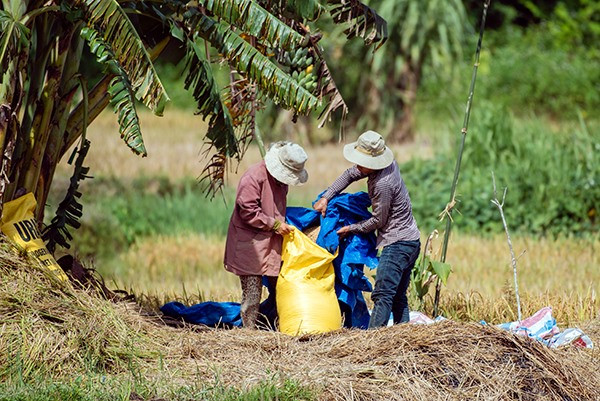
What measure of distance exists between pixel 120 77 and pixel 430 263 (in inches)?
92.0

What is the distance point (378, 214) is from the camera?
648cm

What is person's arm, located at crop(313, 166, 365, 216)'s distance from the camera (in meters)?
6.62

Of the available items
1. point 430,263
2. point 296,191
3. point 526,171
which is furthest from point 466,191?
point 430,263

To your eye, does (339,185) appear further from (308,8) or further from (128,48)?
(128,48)

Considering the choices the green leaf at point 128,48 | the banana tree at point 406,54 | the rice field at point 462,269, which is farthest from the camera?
the banana tree at point 406,54

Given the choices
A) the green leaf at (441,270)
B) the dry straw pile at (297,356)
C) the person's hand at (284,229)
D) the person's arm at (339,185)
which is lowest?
the dry straw pile at (297,356)

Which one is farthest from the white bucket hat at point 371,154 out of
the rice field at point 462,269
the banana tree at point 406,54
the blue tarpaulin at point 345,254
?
the banana tree at point 406,54

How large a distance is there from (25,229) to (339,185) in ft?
6.46

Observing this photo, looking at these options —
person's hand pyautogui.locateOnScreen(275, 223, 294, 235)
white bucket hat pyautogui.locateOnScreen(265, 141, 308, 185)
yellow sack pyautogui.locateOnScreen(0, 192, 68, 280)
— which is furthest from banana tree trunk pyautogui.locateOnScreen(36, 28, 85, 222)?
person's hand pyautogui.locateOnScreen(275, 223, 294, 235)

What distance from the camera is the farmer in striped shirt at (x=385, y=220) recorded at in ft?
21.1

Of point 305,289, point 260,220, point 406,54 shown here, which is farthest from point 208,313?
point 406,54

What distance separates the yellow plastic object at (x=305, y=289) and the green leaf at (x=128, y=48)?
4.17ft

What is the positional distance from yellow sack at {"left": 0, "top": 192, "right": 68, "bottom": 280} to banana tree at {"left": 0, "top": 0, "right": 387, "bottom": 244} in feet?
0.48

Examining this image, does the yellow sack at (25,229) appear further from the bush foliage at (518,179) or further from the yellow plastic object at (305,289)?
the bush foliage at (518,179)
